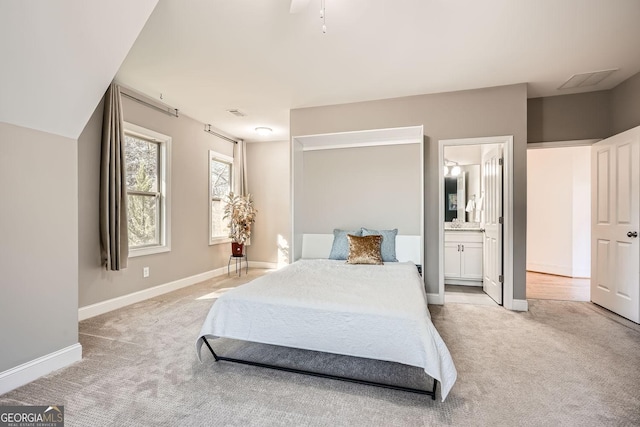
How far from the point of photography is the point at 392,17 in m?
2.42

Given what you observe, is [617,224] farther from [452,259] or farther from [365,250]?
[365,250]

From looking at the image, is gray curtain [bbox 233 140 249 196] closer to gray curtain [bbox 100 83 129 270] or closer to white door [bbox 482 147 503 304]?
gray curtain [bbox 100 83 129 270]

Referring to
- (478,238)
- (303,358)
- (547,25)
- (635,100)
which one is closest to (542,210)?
(478,238)

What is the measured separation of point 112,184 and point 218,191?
95.6 inches

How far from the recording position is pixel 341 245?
399 centimetres

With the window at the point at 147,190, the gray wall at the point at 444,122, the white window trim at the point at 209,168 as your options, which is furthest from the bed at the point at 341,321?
the white window trim at the point at 209,168

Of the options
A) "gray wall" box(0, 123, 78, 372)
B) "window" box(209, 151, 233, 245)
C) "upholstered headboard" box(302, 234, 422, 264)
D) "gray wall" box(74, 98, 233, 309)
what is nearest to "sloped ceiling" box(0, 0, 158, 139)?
"gray wall" box(0, 123, 78, 372)

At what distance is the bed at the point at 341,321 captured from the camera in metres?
1.79

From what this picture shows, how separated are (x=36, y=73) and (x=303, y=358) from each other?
8.51 feet

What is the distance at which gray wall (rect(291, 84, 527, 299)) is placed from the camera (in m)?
3.63

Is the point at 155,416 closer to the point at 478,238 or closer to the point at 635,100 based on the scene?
the point at 478,238

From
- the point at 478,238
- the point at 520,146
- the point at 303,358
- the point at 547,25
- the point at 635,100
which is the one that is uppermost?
the point at 547,25

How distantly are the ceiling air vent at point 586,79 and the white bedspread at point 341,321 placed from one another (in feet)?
10.6
